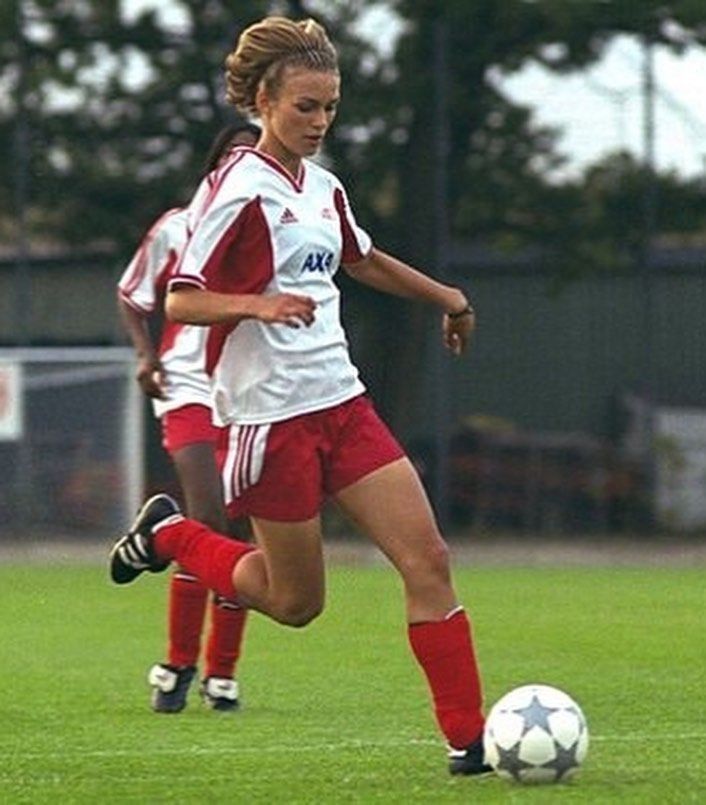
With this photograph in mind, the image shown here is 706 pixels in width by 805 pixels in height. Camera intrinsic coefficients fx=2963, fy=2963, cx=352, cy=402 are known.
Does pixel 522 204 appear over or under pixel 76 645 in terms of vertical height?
over

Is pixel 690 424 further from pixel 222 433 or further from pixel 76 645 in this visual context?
pixel 222 433

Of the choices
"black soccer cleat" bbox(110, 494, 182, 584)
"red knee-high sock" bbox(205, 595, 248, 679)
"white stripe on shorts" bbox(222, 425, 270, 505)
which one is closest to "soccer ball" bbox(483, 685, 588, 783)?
"white stripe on shorts" bbox(222, 425, 270, 505)

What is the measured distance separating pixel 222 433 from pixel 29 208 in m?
15.6

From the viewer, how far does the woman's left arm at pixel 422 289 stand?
25.8ft

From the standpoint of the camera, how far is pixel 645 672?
1116 centimetres

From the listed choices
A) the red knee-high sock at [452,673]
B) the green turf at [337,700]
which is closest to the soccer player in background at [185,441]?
the green turf at [337,700]

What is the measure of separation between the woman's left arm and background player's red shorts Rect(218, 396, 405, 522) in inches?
17.2

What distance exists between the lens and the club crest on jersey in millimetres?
7594

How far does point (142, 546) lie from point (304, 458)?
116 cm

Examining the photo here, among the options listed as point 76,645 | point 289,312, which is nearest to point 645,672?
point 76,645

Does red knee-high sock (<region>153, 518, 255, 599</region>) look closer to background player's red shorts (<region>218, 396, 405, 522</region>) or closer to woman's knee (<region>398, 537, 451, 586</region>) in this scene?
background player's red shorts (<region>218, 396, 405, 522</region>)

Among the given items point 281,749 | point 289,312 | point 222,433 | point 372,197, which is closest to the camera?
point 289,312

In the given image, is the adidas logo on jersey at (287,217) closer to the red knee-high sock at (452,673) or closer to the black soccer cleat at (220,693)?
the red knee-high sock at (452,673)

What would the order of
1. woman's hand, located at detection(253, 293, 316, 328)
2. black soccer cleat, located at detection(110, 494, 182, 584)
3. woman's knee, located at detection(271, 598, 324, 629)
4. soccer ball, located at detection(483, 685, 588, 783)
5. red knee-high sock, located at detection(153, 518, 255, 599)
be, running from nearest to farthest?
1. woman's hand, located at detection(253, 293, 316, 328)
2. soccer ball, located at detection(483, 685, 588, 783)
3. woman's knee, located at detection(271, 598, 324, 629)
4. red knee-high sock, located at detection(153, 518, 255, 599)
5. black soccer cleat, located at detection(110, 494, 182, 584)
